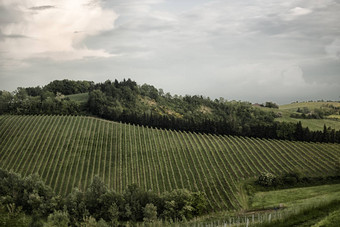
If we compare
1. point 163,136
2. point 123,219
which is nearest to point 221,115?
point 163,136

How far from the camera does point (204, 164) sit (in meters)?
81.5

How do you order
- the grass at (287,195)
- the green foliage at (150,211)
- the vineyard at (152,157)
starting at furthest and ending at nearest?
the vineyard at (152,157)
the grass at (287,195)
the green foliage at (150,211)

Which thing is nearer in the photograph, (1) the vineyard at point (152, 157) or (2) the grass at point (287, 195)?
(2) the grass at point (287, 195)

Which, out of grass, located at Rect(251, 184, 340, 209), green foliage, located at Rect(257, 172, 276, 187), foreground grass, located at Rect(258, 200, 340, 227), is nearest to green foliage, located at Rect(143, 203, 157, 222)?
grass, located at Rect(251, 184, 340, 209)

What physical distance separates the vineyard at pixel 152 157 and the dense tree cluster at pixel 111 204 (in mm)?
8697

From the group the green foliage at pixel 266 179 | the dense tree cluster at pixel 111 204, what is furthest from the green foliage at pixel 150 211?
the green foliage at pixel 266 179

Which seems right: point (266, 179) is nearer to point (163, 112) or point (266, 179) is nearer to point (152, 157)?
point (152, 157)

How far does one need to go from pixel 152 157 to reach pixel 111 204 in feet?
99.8

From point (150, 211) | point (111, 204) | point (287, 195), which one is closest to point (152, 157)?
point (111, 204)

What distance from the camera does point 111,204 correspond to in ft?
188

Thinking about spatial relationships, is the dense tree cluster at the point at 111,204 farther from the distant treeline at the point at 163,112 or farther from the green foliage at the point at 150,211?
the distant treeline at the point at 163,112

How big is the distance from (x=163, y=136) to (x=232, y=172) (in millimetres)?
33612

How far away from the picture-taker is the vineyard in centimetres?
7362

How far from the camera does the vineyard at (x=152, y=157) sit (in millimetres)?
73625
